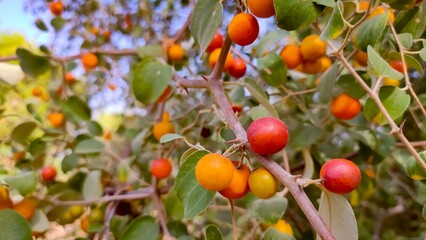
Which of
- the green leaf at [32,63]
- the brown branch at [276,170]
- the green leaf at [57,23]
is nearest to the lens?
the brown branch at [276,170]

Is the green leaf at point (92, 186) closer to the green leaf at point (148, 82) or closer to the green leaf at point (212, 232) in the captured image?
the green leaf at point (148, 82)

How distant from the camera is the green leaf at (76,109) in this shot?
124 cm

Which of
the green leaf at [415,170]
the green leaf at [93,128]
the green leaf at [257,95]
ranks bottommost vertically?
the green leaf at [93,128]

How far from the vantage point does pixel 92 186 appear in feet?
3.57

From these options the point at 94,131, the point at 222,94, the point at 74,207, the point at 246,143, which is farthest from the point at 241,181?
the point at 94,131

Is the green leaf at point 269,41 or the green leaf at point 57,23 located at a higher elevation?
the green leaf at point 269,41

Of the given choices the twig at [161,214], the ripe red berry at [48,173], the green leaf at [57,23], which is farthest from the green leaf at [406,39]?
the green leaf at [57,23]

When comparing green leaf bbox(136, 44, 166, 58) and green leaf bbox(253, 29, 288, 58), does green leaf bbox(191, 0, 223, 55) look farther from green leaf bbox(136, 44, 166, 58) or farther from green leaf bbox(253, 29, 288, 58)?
green leaf bbox(136, 44, 166, 58)

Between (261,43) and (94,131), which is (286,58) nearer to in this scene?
(261,43)

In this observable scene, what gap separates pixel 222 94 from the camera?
27.2 inches

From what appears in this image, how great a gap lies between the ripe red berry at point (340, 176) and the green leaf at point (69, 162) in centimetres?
83

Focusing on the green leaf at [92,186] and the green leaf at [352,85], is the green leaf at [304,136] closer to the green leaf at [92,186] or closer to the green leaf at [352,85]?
the green leaf at [352,85]

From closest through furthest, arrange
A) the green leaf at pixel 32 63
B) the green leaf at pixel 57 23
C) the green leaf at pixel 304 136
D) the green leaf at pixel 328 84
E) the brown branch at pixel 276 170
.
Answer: the brown branch at pixel 276 170, the green leaf at pixel 328 84, the green leaf at pixel 304 136, the green leaf at pixel 32 63, the green leaf at pixel 57 23

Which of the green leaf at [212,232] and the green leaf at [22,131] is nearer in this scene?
the green leaf at [212,232]
